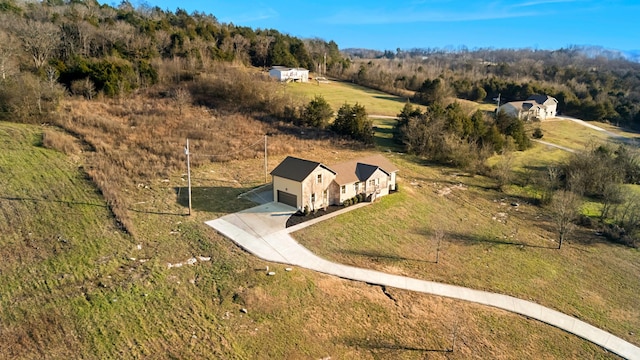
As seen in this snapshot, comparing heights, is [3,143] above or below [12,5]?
below

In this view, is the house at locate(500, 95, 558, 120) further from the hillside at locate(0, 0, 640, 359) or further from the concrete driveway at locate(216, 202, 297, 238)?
the concrete driveway at locate(216, 202, 297, 238)

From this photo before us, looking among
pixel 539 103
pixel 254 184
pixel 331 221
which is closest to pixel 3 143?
pixel 254 184

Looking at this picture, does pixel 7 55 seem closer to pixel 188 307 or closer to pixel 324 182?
pixel 324 182

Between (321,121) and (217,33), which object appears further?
(217,33)

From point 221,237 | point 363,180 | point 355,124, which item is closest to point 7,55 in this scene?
point 355,124

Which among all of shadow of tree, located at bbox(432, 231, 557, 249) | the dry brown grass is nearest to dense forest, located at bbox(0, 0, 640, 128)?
the dry brown grass

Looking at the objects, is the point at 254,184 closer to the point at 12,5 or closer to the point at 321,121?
the point at 321,121
